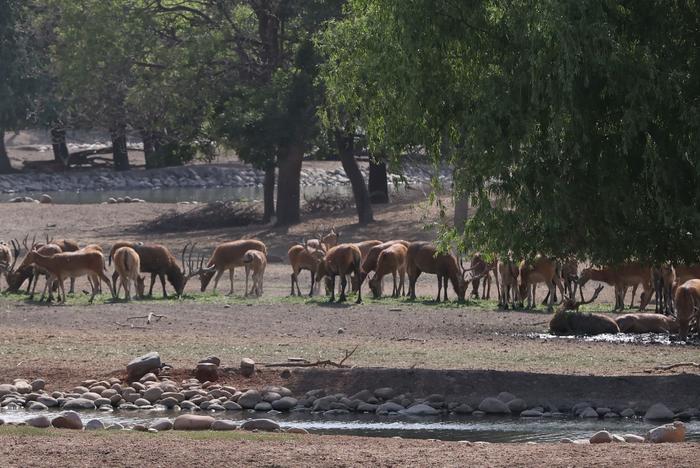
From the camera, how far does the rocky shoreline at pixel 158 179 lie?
71625mm

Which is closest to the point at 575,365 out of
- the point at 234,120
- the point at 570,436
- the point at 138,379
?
the point at 570,436

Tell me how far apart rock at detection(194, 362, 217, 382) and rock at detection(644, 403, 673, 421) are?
226 inches

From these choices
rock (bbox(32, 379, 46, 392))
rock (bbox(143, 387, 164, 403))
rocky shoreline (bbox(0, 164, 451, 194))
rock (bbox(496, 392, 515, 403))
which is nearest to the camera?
rock (bbox(496, 392, 515, 403))

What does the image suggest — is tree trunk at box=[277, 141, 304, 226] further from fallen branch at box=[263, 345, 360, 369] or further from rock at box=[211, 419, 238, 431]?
rock at box=[211, 419, 238, 431]

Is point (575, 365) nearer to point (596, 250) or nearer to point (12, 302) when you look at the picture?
point (596, 250)

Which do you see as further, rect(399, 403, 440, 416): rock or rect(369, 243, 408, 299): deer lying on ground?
rect(369, 243, 408, 299): deer lying on ground

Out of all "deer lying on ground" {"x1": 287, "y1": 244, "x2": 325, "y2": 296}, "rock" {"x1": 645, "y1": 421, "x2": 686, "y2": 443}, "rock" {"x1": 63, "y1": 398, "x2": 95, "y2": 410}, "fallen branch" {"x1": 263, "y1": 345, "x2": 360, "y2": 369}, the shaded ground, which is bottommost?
"rock" {"x1": 63, "y1": 398, "x2": 95, "y2": 410}

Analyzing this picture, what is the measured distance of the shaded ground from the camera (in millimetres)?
11719

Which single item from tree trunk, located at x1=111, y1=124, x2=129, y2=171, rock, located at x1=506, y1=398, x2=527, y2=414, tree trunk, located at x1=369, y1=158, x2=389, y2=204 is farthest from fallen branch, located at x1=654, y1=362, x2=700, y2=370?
tree trunk, located at x1=111, y1=124, x2=129, y2=171

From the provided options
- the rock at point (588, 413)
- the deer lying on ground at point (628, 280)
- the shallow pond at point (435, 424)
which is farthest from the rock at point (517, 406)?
the deer lying on ground at point (628, 280)

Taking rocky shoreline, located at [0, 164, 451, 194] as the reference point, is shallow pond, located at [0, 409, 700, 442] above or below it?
below

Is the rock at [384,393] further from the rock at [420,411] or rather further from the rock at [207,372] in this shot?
the rock at [207,372]

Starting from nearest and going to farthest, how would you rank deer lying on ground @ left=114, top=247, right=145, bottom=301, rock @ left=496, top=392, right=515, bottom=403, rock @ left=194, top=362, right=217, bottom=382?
rock @ left=496, top=392, right=515, bottom=403, rock @ left=194, top=362, right=217, bottom=382, deer lying on ground @ left=114, top=247, right=145, bottom=301

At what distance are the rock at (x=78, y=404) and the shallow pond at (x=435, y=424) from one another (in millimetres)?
Result: 360
